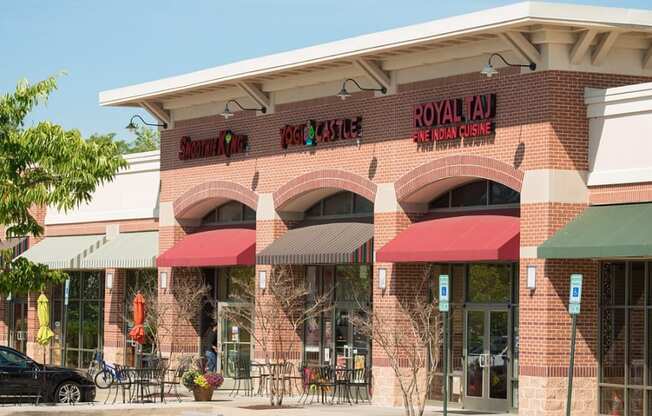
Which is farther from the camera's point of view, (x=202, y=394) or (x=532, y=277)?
(x=202, y=394)

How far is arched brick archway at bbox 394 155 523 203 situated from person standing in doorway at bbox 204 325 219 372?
1084 centimetres

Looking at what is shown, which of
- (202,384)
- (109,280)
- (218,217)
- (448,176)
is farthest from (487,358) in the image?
(109,280)

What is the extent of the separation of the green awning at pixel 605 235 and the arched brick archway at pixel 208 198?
1247 centimetres

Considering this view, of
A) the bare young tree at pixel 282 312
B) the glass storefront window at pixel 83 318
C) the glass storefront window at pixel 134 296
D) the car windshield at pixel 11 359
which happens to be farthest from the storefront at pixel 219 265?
the car windshield at pixel 11 359

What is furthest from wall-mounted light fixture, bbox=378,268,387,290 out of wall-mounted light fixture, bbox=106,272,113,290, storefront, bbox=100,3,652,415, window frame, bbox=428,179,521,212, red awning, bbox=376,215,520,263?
wall-mounted light fixture, bbox=106,272,113,290

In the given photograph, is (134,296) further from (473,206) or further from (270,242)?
(473,206)

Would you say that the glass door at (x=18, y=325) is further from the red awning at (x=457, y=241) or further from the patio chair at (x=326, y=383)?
the red awning at (x=457, y=241)

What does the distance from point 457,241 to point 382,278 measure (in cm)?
358

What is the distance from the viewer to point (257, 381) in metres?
40.5

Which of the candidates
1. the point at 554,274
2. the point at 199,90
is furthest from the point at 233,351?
the point at 554,274

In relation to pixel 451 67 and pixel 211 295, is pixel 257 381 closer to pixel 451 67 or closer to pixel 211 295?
pixel 211 295

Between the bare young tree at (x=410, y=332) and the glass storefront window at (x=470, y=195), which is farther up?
the glass storefront window at (x=470, y=195)

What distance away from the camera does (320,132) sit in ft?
123

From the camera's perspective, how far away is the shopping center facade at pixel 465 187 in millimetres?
29984
